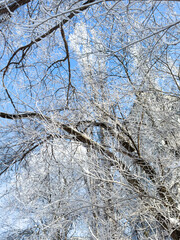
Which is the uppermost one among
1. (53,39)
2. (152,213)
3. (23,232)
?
(53,39)

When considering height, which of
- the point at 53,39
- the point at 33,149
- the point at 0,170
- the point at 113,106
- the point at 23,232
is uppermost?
the point at 53,39

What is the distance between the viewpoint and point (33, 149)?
643 cm

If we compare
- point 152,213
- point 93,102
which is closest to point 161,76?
point 93,102

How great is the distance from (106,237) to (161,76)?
363 cm

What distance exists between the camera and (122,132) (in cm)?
615

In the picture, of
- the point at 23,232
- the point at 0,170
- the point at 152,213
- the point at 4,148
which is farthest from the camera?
the point at 23,232

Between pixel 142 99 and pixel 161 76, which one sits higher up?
pixel 161 76

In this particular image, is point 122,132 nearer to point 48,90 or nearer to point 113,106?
point 113,106

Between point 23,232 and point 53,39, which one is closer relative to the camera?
point 53,39

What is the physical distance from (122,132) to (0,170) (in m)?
2.85

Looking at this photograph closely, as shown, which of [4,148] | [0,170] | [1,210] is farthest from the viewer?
[1,210]

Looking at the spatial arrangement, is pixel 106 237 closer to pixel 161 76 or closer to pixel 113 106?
pixel 113 106

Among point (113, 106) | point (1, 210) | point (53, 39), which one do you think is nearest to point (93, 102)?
point (113, 106)

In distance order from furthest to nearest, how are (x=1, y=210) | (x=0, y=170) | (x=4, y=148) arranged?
(x=1, y=210) < (x=0, y=170) < (x=4, y=148)
